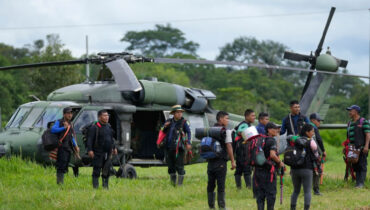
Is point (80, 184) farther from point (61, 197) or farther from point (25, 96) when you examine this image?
point (25, 96)

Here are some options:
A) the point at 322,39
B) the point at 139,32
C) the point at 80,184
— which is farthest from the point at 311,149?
the point at 139,32

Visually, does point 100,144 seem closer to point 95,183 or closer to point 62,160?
point 95,183

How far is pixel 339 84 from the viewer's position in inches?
2496

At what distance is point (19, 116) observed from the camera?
14359mm

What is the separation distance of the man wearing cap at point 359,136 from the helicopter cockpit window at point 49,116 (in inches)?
234

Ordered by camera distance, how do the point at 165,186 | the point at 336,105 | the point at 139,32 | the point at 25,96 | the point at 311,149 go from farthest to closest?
the point at 139,32
the point at 336,105
the point at 25,96
the point at 165,186
the point at 311,149

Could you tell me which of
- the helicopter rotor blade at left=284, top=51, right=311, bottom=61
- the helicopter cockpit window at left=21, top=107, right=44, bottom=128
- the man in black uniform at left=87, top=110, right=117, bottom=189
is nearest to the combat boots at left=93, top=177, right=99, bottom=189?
the man in black uniform at left=87, top=110, right=117, bottom=189

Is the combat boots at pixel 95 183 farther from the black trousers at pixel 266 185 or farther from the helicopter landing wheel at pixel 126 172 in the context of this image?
the black trousers at pixel 266 185

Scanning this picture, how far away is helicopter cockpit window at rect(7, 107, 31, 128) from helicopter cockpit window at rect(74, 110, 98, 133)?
1267 mm

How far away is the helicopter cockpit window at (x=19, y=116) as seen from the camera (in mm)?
14215

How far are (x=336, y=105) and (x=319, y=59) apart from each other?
34.8 metres

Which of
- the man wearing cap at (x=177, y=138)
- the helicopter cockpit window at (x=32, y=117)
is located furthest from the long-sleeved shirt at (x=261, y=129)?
the helicopter cockpit window at (x=32, y=117)

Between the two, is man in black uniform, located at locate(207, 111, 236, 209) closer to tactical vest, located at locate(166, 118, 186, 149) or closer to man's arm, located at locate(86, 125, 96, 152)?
man's arm, located at locate(86, 125, 96, 152)

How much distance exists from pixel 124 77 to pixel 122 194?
3002 millimetres
